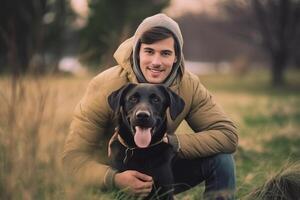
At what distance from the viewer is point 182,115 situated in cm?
429

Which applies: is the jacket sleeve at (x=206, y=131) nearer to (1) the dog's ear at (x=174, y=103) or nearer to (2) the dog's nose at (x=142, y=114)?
(1) the dog's ear at (x=174, y=103)

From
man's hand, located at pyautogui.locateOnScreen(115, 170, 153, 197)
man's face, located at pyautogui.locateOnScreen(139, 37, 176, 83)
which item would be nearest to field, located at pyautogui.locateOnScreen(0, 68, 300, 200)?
man's hand, located at pyautogui.locateOnScreen(115, 170, 153, 197)

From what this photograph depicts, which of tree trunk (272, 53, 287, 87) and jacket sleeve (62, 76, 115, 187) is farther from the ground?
jacket sleeve (62, 76, 115, 187)

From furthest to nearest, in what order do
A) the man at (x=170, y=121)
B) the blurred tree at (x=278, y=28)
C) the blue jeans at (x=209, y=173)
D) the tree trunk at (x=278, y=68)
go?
the tree trunk at (x=278, y=68) < the blurred tree at (x=278, y=28) < the blue jeans at (x=209, y=173) < the man at (x=170, y=121)

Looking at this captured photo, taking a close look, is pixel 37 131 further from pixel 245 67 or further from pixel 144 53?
pixel 245 67

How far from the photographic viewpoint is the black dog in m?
3.87

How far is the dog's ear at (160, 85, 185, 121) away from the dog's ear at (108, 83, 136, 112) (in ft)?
0.73

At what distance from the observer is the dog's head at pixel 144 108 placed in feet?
12.3

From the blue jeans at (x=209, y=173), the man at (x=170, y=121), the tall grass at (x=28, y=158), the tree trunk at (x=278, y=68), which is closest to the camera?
the tall grass at (x=28, y=158)

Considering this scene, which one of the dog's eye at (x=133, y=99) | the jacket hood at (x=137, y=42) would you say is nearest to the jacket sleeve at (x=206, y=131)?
the jacket hood at (x=137, y=42)

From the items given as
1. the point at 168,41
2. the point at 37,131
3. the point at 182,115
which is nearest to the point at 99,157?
the point at 182,115

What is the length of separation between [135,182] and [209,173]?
25.3 inches

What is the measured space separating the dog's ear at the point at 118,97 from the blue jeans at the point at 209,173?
0.70 metres

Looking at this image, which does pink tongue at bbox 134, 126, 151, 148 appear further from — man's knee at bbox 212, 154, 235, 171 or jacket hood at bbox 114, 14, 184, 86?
man's knee at bbox 212, 154, 235, 171
